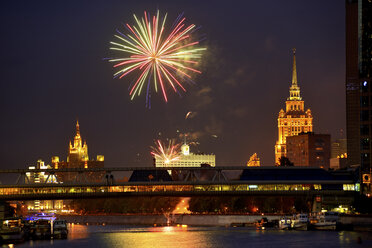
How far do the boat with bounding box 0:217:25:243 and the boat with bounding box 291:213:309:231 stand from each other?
5954 cm

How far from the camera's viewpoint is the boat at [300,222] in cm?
18170

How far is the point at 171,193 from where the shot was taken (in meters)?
198

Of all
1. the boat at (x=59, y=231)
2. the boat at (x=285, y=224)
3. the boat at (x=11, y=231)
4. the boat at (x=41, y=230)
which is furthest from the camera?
the boat at (x=285, y=224)

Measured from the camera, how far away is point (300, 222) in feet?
604

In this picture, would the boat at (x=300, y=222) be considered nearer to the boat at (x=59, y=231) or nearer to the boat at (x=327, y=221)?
the boat at (x=327, y=221)

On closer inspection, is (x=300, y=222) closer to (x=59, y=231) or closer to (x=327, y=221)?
(x=327, y=221)

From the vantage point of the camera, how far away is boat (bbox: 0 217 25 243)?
150375mm

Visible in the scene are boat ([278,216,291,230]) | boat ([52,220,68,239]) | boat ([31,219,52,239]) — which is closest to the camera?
boat ([31,219,52,239])

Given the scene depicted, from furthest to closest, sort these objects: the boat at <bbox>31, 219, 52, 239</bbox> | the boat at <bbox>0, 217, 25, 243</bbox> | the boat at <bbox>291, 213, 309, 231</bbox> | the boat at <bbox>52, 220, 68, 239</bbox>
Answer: the boat at <bbox>291, 213, 309, 231</bbox>, the boat at <bbox>52, 220, 68, 239</bbox>, the boat at <bbox>31, 219, 52, 239</bbox>, the boat at <bbox>0, 217, 25, 243</bbox>

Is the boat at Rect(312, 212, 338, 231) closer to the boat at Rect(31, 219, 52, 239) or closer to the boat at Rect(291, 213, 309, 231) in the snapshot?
the boat at Rect(291, 213, 309, 231)

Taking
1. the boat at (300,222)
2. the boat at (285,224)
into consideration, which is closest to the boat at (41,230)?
the boat at (300,222)

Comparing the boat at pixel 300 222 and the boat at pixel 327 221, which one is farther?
the boat at pixel 300 222

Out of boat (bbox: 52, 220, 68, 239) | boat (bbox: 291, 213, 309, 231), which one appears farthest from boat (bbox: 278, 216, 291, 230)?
boat (bbox: 52, 220, 68, 239)

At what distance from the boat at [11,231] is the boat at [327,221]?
58.5 metres
